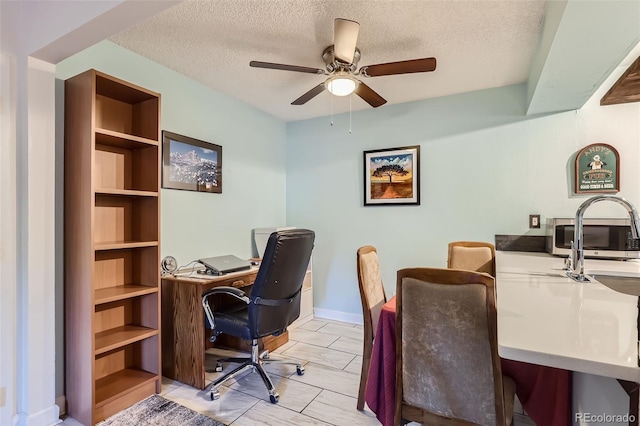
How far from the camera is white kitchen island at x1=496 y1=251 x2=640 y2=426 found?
2.40 ft

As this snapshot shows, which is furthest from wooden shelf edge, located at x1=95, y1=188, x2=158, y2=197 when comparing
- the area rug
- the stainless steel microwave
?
the stainless steel microwave

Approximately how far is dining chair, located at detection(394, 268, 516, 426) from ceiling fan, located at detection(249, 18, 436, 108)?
4.33 ft

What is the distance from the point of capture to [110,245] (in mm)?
1859

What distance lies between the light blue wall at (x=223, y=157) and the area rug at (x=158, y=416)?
3.46 ft

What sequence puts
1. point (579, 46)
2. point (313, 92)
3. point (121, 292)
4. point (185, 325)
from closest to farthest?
1. point (579, 46)
2. point (121, 292)
3. point (185, 325)
4. point (313, 92)

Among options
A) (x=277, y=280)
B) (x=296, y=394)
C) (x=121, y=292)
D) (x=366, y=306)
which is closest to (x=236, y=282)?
(x=277, y=280)

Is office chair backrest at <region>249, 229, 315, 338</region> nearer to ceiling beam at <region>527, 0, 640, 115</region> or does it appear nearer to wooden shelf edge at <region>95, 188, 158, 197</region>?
wooden shelf edge at <region>95, 188, 158, 197</region>

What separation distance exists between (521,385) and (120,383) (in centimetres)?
229

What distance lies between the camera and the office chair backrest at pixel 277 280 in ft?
6.37

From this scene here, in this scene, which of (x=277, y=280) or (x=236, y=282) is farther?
(x=236, y=282)

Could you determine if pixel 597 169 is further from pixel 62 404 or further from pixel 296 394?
pixel 62 404

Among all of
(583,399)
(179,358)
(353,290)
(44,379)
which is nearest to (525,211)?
(353,290)

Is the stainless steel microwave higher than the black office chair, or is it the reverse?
the stainless steel microwave

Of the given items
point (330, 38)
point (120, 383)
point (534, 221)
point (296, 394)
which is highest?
point (330, 38)
